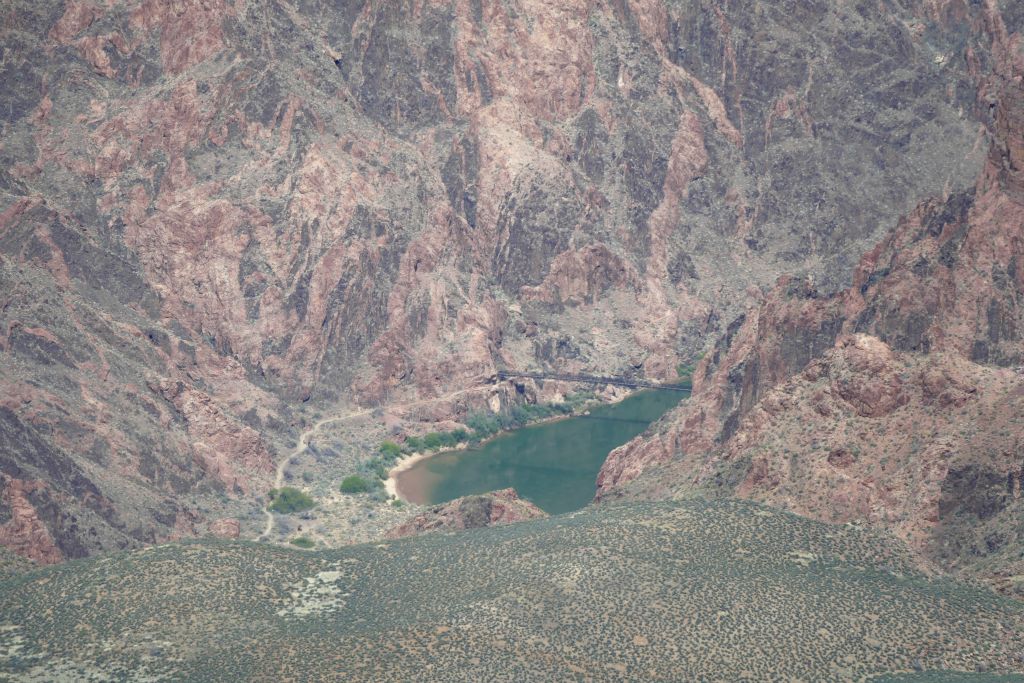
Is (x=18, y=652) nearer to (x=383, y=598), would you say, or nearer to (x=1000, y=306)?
(x=383, y=598)

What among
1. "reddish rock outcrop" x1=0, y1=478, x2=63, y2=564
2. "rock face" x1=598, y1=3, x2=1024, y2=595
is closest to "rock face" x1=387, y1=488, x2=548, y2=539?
"rock face" x1=598, y1=3, x2=1024, y2=595

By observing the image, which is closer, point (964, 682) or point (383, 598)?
point (964, 682)

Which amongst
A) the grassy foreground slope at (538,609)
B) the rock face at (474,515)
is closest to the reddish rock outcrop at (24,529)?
the grassy foreground slope at (538,609)

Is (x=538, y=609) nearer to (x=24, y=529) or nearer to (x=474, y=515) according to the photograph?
(x=474, y=515)

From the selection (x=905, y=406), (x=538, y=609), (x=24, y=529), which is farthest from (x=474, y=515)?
(x=538, y=609)

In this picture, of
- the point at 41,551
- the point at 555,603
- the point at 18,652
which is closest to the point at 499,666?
the point at 555,603

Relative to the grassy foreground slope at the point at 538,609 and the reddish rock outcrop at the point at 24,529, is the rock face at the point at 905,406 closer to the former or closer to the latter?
the grassy foreground slope at the point at 538,609

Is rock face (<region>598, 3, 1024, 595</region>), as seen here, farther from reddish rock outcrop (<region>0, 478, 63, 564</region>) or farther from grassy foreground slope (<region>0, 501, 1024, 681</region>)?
reddish rock outcrop (<region>0, 478, 63, 564</region>)
